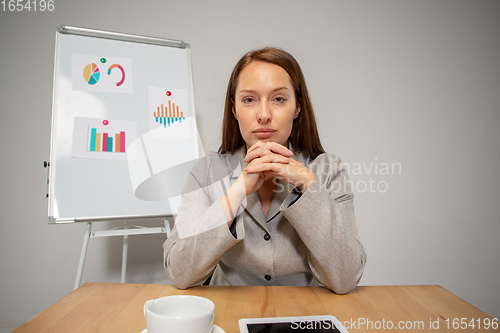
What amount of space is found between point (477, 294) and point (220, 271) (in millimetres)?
1951

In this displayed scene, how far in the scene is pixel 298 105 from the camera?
3.77 ft

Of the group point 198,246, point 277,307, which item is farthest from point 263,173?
point 277,307

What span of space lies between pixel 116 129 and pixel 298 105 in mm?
863

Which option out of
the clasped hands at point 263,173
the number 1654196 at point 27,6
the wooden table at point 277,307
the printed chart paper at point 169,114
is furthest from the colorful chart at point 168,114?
the number 1654196 at point 27,6

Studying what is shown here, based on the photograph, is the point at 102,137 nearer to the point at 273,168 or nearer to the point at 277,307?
the point at 273,168

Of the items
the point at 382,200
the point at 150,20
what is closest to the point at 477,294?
the point at 382,200

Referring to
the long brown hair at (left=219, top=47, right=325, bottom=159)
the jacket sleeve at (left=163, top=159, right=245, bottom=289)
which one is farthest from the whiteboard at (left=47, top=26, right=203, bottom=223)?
the jacket sleeve at (left=163, top=159, right=245, bottom=289)

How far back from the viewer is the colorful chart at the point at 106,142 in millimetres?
1400

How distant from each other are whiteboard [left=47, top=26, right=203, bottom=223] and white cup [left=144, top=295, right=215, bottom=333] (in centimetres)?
99

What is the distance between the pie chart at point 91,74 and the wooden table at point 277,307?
1041 mm

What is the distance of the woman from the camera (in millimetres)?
805

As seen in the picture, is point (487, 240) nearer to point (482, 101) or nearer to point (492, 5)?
point (482, 101)
